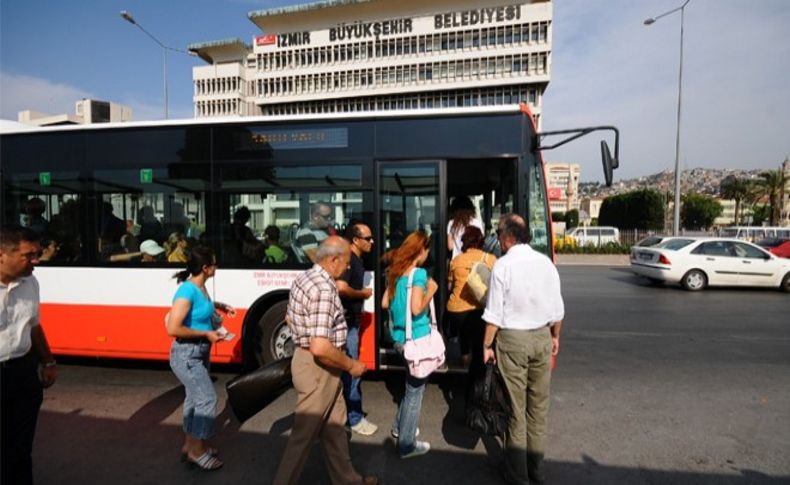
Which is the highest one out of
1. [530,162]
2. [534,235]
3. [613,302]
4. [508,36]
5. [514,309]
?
[508,36]

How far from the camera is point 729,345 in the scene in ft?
Answer: 21.5

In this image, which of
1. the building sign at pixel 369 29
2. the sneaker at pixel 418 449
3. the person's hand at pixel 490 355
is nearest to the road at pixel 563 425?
the sneaker at pixel 418 449

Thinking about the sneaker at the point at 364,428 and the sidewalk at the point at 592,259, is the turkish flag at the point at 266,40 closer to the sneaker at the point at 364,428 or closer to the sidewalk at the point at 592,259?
the sidewalk at the point at 592,259

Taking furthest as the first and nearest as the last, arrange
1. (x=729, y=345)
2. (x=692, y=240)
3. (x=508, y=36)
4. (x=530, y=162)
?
(x=508, y=36) < (x=692, y=240) < (x=729, y=345) < (x=530, y=162)

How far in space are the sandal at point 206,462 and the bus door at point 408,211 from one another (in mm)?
1915

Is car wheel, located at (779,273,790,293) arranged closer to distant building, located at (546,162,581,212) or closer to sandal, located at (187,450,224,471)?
sandal, located at (187,450,224,471)

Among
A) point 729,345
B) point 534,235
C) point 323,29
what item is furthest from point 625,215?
point 323,29

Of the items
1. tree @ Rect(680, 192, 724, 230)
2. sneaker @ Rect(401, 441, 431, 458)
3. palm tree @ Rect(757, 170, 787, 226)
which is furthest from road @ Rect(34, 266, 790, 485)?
tree @ Rect(680, 192, 724, 230)

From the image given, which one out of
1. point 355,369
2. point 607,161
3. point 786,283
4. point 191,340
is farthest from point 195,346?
point 786,283

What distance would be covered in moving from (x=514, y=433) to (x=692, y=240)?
12.6 m

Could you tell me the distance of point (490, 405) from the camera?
306 centimetres

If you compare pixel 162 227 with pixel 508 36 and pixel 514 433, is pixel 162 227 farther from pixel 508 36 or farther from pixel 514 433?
pixel 508 36

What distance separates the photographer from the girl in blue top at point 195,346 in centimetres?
301

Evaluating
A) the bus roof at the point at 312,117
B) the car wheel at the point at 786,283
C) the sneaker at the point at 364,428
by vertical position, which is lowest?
the sneaker at the point at 364,428
